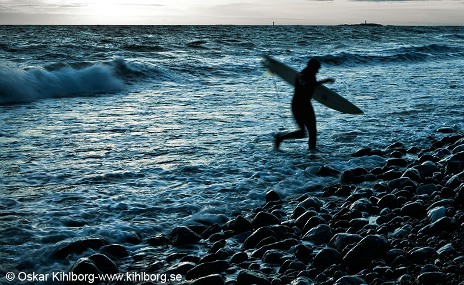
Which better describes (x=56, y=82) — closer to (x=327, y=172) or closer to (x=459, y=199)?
(x=327, y=172)

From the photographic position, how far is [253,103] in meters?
15.1

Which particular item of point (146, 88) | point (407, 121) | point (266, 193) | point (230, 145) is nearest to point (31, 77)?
point (146, 88)

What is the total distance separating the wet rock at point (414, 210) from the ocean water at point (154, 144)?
5.55ft

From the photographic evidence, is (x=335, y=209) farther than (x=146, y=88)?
No

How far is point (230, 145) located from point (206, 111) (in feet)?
12.8

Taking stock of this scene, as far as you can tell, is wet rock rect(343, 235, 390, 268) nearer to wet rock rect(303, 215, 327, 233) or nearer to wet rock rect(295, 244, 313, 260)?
wet rock rect(295, 244, 313, 260)

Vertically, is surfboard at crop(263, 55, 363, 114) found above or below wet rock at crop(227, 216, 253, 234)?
above

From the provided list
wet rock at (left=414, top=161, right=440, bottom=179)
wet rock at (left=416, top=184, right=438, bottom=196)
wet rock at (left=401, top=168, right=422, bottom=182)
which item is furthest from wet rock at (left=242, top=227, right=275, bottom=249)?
wet rock at (left=414, top=161, right=440, bottom=179)

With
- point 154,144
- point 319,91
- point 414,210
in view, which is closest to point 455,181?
point 414,210

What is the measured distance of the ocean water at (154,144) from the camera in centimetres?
594

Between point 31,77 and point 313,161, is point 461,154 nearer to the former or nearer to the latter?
point 313,161

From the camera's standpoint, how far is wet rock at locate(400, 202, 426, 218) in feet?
18.3

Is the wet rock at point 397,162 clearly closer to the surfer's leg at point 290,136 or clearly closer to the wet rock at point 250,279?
the surfer's leg at point 290,136

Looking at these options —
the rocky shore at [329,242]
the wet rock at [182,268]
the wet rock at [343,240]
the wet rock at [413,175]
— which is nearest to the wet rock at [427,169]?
the wet rock at [413,175]
